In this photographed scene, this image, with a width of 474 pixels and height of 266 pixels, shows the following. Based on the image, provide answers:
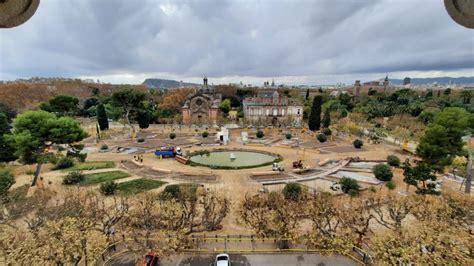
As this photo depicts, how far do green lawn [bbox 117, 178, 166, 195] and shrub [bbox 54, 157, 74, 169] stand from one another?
877 centimetres

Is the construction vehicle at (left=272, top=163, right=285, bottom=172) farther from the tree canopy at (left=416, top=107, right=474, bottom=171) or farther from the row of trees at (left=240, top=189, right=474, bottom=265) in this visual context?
the tree canopy at (left=416, top=107, right=474, bottom=171)

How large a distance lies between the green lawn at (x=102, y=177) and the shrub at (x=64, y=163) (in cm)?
444

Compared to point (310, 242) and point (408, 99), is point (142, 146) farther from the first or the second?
point (408, 99)

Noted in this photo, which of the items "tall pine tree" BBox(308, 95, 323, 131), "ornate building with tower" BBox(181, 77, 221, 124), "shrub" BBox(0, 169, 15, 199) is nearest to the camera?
"shrub" BBox(0, 169, 15, 199)

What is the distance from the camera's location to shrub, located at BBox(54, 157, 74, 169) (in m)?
23.7

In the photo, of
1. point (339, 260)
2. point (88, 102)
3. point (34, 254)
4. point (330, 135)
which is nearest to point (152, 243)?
point (34, 254)

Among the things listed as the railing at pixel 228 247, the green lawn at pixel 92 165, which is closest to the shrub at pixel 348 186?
the railing at pixel 228 247

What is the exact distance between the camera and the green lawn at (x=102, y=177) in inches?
781

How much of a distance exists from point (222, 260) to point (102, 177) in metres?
14.9

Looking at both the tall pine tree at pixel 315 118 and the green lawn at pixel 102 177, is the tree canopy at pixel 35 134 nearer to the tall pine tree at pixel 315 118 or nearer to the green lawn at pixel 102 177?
the green lawn at pixel 102 177

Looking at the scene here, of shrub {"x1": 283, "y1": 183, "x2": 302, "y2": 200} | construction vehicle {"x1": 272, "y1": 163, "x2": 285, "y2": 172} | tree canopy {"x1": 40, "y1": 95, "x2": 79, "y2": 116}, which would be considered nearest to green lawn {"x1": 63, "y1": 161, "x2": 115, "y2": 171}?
construction vehicle {"x1": 272, "y1": 163, "x2": 285, "y2": 172}

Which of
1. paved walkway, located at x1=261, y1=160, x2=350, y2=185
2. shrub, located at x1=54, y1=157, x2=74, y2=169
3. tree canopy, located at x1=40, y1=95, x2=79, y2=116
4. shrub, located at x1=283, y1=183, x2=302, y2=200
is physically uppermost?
tree canopy, located at x1=40, y1=95, x2=79, y2=116

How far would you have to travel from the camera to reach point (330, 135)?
1478 inches

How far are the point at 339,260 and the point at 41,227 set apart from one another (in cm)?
1339
